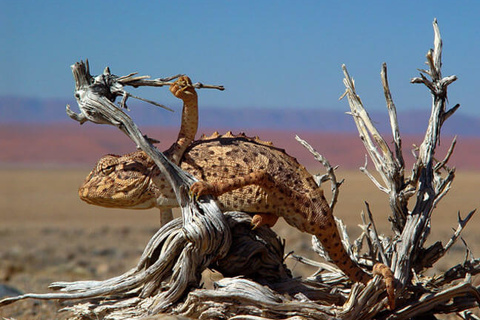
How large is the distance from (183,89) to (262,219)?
4.98 ft

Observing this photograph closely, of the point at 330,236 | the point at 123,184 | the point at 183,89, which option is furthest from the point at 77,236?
the point at 330,236

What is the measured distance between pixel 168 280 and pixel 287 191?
1.47 m

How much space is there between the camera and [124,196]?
670 centimetres

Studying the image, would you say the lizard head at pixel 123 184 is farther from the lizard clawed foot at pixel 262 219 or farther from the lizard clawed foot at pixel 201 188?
the lizard clawed foot at pixel 262 219

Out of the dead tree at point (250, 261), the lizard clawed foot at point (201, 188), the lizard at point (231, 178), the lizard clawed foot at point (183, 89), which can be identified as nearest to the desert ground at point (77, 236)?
the dead tree at point (250, 261)

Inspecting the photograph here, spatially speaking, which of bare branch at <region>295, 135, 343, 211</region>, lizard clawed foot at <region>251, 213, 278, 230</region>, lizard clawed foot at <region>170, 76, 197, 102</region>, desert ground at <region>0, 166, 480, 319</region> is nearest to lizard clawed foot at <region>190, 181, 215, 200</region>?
lizard clawed foot at <region>251, 213, 278, 230</region>

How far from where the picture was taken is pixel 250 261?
6801 mm

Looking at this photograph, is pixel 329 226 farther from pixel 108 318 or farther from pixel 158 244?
pixel 108 318

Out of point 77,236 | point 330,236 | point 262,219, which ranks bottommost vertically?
point 77,236

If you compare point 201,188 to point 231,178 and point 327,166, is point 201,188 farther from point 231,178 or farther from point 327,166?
point 327,166

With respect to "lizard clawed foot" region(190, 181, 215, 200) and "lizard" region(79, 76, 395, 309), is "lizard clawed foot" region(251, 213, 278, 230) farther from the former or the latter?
"lizard clawed foot" region(190, 181, 215, 200)

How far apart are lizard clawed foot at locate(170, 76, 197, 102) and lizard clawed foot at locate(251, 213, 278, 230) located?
137cm

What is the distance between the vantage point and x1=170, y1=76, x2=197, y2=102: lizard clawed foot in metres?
6.74

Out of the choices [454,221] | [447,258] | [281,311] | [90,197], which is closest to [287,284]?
[281,311]
